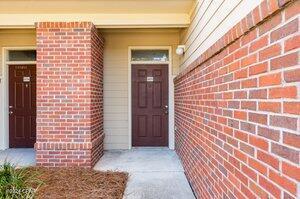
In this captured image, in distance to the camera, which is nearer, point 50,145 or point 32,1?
point 32,1

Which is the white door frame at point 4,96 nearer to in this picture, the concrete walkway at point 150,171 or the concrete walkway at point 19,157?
the concrete walkway at point 19,157

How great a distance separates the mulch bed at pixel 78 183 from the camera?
13.4 ft

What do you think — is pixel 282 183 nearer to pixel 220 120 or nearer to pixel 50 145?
pixel 220 120

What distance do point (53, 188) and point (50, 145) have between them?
4.47ft

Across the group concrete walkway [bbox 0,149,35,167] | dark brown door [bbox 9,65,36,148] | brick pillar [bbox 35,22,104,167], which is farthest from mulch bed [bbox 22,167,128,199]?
dark brown door [bbox 9,65,36,148]

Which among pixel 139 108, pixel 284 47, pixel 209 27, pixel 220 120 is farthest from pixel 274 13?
pixel 139 108

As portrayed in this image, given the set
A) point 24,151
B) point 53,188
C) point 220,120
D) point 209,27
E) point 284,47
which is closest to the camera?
point 284,47

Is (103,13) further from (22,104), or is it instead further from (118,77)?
(22,104)

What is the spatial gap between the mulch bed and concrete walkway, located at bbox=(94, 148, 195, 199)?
0.60 ft

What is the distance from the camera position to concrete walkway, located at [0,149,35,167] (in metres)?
5.83

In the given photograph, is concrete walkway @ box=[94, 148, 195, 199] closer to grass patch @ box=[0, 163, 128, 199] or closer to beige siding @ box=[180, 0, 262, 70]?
grass patch @ box=[0, 163, 128, 199]

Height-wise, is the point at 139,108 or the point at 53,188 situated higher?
the point at 139,108

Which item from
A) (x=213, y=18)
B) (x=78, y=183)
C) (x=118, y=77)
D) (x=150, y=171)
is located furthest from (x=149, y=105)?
(x=213, y=18)

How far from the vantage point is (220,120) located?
8.93 feet
